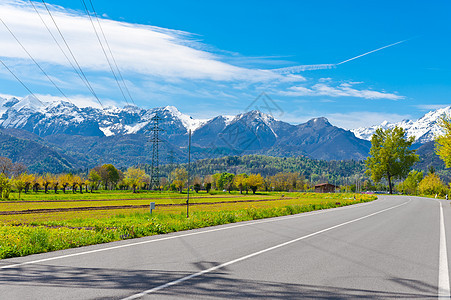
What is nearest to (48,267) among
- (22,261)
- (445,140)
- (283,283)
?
(22,261)

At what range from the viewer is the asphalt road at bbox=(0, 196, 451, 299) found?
22.0 ft

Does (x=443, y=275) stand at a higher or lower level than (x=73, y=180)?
lower

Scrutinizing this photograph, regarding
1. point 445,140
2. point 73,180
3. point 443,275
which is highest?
point 445,140

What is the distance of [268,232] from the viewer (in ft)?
52.5

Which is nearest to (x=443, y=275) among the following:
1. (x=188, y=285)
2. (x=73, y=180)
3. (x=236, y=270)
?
(x=236, y=270)

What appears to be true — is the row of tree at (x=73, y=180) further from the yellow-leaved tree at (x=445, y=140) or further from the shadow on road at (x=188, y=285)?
the shadow on road at (x=188, y=285)

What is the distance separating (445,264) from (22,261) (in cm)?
1099

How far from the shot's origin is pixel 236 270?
8.45 meters

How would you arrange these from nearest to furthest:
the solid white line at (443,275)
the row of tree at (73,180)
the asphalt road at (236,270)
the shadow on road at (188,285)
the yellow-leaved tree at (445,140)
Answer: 1. the shadow on road at (188,285)
2. the asphalt road at (236,270)
3. the solid white line at (443,275)
4. the yellow-leaved tree at (445,140)
5. the row of tree at (73,180)

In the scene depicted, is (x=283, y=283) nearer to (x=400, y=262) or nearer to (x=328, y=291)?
(x=328, y=291)

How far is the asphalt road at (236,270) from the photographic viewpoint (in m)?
6.71

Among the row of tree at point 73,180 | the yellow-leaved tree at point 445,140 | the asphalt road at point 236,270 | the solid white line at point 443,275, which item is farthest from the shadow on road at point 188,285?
the row of tree at point 73,180

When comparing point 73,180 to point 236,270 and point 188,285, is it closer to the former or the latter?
point 236,270

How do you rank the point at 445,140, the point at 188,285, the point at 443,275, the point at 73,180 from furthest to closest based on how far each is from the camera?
the point at 73,180
the point at 445,140
the point at 443,275
the point at 188,285
